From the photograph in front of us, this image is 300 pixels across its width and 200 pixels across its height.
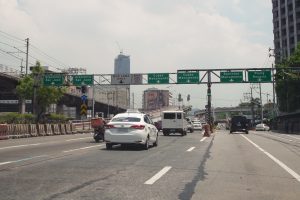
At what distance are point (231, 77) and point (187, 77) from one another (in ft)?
15.6

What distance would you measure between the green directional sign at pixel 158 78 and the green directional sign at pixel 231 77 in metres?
6.08

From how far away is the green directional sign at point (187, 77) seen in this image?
4819 cm

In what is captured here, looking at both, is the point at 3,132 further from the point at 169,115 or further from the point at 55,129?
the point at 169,115

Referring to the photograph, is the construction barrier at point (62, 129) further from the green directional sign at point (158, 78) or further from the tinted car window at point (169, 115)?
the green directional sign at point (158, 78)

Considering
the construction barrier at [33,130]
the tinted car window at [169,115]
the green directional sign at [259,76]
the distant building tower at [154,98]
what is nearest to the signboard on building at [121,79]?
the tinted car window at [169,115]

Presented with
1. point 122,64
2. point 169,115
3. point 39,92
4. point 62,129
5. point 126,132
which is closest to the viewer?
point 126,132

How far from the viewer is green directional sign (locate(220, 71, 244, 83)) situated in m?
47.7

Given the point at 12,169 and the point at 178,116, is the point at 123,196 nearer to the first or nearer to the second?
the point at 12,169

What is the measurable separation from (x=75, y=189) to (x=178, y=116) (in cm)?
3309

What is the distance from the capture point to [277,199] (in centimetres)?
778

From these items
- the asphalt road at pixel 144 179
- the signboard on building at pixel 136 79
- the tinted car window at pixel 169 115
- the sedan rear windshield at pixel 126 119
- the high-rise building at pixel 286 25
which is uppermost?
the high-rise building at pixel 286 25

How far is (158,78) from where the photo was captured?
159 ft

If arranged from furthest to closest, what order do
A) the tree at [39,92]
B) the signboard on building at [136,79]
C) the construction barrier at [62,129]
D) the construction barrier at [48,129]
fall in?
the tree at [39,92] → the signboard on building at [136,79] → the construction barrier at [62,129] → the construction barrier at [48,129]

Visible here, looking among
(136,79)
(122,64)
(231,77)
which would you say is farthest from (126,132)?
(122,64)
